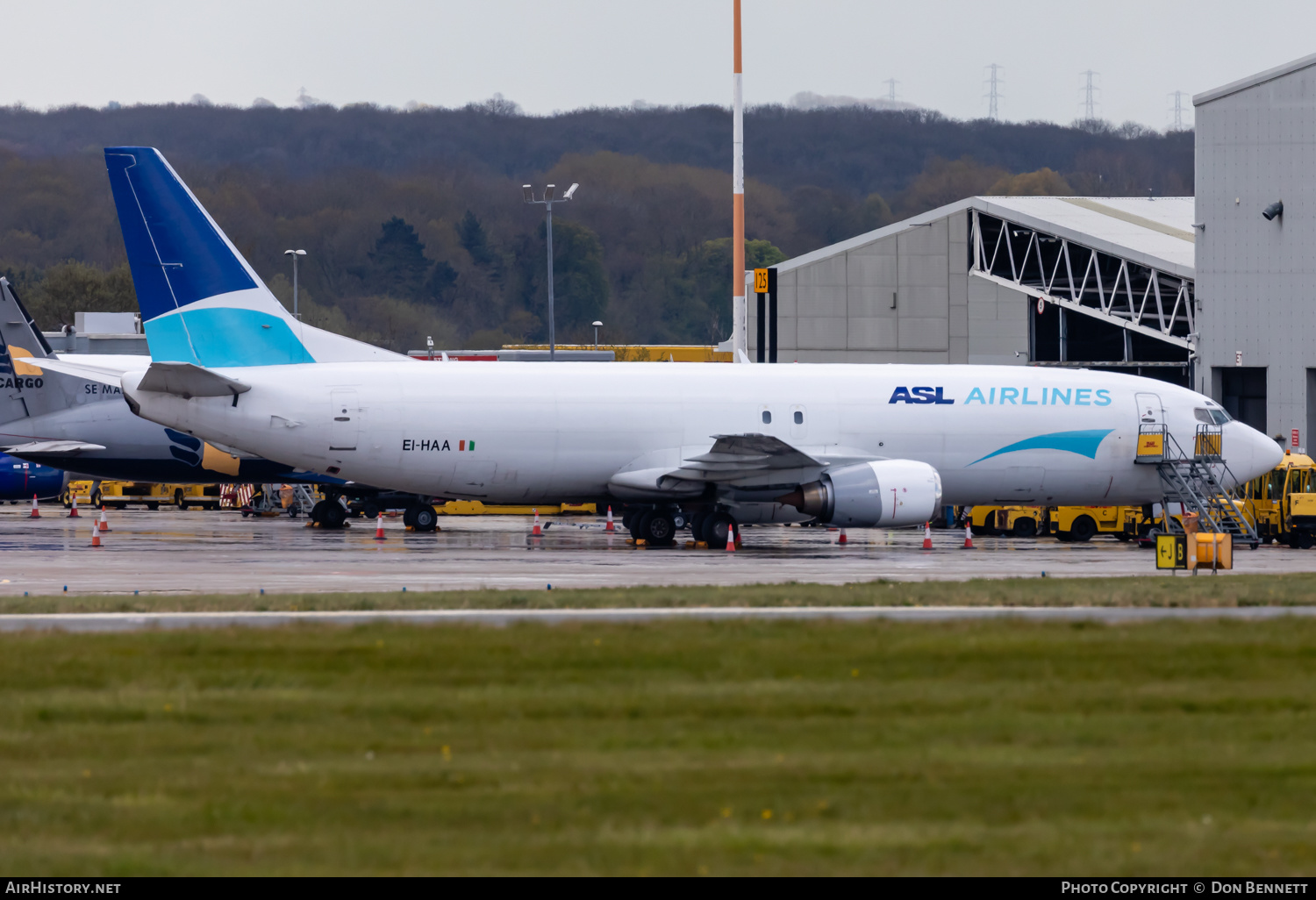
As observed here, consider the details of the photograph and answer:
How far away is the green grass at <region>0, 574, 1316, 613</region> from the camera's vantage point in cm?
1845

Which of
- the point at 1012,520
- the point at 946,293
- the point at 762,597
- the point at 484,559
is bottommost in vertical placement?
the point at 484,559

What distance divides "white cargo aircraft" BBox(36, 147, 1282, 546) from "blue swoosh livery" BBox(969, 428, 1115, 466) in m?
0.05

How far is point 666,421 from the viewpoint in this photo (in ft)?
113

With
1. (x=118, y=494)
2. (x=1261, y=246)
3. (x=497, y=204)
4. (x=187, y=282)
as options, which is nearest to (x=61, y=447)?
(x=187, y=282)

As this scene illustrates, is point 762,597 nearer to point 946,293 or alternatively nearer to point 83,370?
point 83,370

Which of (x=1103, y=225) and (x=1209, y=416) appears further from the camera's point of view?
(x=1103, y=225)

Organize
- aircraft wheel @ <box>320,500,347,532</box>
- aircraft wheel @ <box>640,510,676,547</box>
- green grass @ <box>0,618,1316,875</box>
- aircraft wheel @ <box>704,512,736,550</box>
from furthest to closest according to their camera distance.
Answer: aircraft wheel @ <box>320,500,347,532</box> → aircraft wheel @ <box>640,510,676,547</box> → aircraft wheel @ <box>704,512,736,550</box> → green grass @ <box>0,618,1316,875</box>

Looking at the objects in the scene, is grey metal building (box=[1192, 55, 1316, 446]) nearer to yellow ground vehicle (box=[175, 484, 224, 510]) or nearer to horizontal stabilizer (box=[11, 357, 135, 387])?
horizontal stabilizer (box=[11, 357, 135, 387])

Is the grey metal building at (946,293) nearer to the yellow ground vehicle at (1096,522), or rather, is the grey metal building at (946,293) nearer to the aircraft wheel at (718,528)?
the yellow ground vehicle at (1096,522)

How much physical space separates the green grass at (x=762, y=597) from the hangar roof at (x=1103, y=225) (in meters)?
44.1

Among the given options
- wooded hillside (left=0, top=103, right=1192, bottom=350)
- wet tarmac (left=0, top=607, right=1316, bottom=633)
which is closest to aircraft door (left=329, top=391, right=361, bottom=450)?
wet tarmac (left=0, top=607, right=1316, bottom=633)

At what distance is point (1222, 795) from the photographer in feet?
30.4

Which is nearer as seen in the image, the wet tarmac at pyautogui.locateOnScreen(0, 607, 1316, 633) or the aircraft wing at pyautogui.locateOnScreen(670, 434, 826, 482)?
the wet tarmac at pyautogui.locateOnScreen(0, 607, 1316, 633)

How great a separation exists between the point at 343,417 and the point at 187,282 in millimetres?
4402
